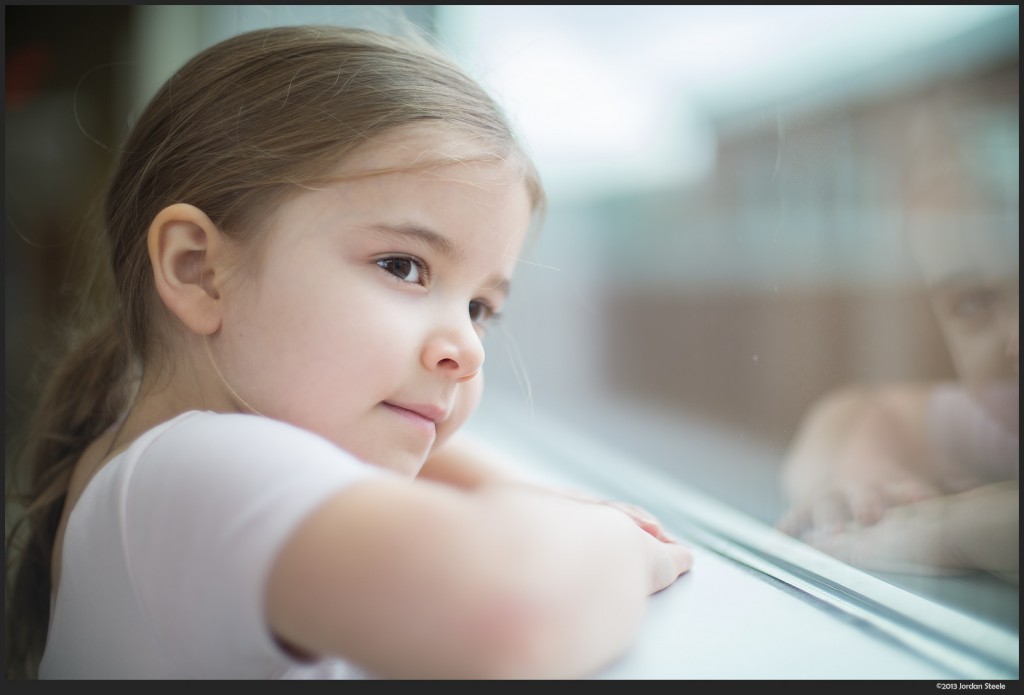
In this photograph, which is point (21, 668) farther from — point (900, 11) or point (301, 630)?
point (900, 11)

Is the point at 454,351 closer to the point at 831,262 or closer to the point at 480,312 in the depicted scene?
the point at 480,312

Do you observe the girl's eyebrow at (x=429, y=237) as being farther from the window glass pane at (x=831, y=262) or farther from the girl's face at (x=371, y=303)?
the window glass pane at (x=831, y=262)

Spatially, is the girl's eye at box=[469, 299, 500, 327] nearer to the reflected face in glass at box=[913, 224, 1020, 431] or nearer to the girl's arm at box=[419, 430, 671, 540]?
the girl's arm at box=[419, 430, 671, 540]

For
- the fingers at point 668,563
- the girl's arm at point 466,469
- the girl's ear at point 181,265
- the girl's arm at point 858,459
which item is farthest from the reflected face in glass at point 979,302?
the girl's ear at point 181,265

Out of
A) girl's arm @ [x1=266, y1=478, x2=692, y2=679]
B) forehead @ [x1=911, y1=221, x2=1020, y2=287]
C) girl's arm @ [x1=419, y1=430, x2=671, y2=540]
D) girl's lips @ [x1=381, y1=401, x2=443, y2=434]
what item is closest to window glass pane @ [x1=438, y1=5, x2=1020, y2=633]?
forehead @ [x1=911, y1=221, x2=1020, y2=287]

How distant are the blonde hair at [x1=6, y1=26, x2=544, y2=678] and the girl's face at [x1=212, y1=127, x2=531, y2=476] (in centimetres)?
3

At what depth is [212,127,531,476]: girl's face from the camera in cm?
58

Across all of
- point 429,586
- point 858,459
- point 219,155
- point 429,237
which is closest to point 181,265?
point 219,155

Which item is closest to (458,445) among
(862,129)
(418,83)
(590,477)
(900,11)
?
(590,477)

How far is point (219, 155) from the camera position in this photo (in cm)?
64

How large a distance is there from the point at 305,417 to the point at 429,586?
9.5 inches

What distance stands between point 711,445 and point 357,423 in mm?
586

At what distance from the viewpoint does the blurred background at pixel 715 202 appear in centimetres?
81

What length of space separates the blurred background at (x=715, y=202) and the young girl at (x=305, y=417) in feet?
0.56
